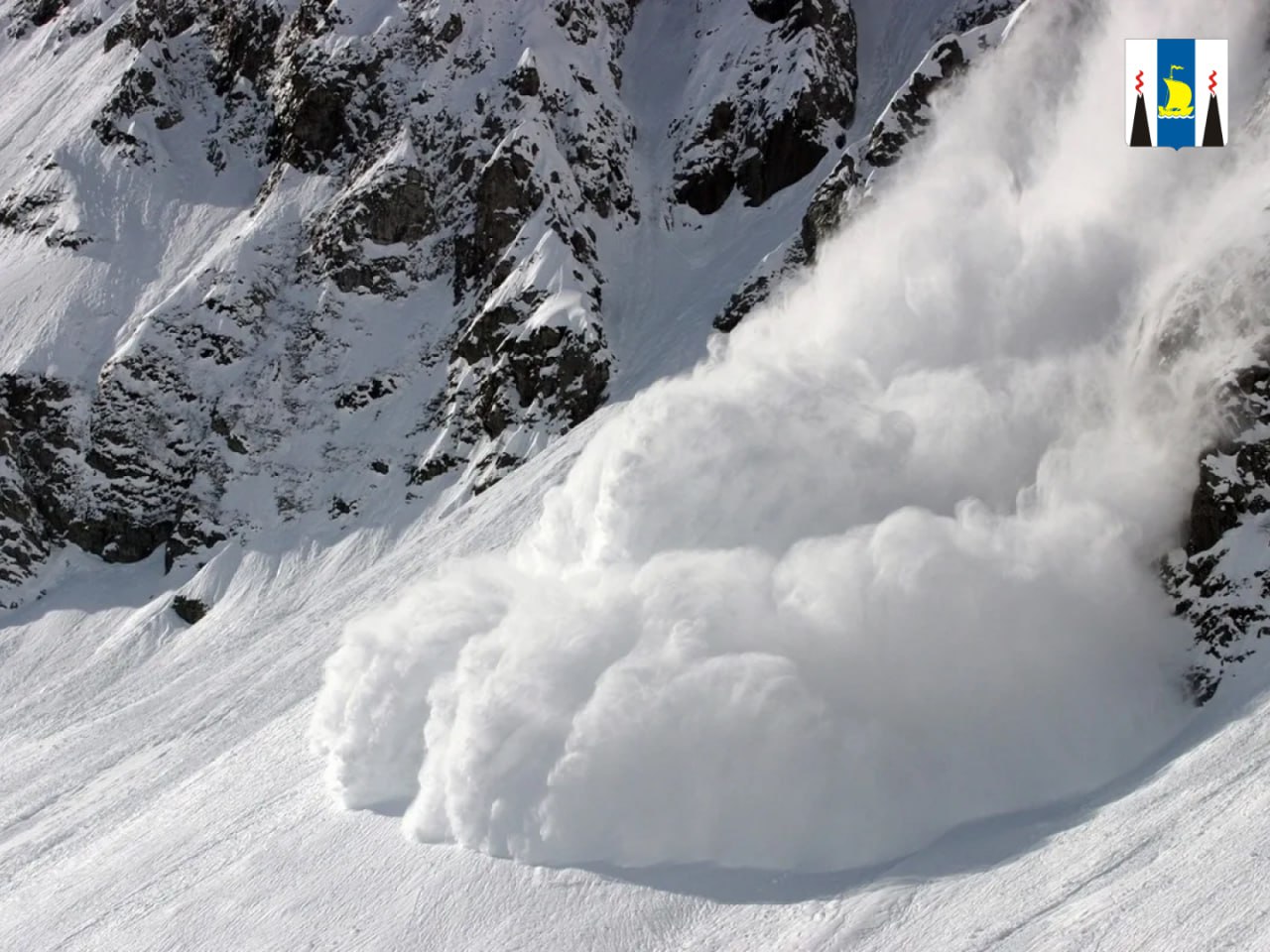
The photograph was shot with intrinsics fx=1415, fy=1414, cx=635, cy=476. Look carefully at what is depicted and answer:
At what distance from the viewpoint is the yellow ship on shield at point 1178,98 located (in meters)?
42.8

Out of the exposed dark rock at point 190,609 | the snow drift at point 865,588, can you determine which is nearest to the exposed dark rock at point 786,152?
the snow drift at point 865,588

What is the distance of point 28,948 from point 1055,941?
2702cm

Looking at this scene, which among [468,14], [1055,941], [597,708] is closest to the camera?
[1055,941]

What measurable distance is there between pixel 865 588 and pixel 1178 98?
62.2ft

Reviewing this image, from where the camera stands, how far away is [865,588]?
3697cm

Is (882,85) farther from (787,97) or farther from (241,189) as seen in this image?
(241,189)

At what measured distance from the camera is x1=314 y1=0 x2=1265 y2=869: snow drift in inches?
1342

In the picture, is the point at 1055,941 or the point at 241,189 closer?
the point at 1055,941

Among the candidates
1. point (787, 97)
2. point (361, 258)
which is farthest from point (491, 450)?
point (787, 97)

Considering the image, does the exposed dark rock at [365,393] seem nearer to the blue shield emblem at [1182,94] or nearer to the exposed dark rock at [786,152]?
the exposed dark rock at [786,152]

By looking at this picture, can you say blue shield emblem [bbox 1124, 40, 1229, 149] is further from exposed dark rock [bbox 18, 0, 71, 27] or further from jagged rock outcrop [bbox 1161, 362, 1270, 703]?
exposed dark rock [bbox 18, 0, 71, 27]

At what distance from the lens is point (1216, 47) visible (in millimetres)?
47281

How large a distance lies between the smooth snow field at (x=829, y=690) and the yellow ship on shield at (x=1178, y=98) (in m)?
1.72

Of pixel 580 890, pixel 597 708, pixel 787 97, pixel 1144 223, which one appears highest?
pixel 787 97
